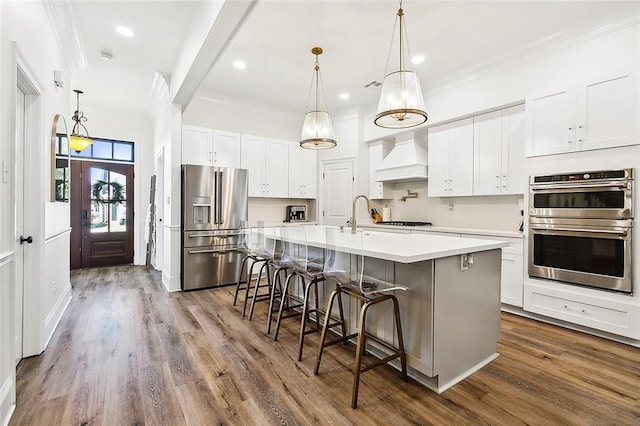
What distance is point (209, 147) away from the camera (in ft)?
15.5

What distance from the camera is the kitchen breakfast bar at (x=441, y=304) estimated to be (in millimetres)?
1885

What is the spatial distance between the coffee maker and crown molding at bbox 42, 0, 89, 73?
3.60 m

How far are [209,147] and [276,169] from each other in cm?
120

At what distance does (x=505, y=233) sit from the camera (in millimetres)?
3379

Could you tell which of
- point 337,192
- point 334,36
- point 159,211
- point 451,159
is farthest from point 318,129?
point 159,211

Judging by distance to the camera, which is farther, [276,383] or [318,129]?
[318,129]

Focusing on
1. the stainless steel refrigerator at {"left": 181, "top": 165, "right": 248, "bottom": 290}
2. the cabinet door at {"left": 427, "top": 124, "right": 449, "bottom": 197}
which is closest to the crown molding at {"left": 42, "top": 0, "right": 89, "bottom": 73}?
the stainless steel refrigerator at {"left": 181, "top": 165, "right": 248, "bottom": 290}

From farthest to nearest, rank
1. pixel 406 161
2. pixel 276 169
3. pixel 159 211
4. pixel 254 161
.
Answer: pixel 276 169 → pixel 159 211 → pixel 254 161 → pixel 406 161

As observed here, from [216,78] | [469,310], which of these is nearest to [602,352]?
[469,310]

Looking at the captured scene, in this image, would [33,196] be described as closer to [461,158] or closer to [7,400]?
[7,400]

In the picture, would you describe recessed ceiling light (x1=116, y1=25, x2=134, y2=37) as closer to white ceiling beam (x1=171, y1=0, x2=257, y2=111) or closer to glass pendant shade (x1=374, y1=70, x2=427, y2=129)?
white ceiling beam (x1=171, y1=0, x2=257, y2=111)

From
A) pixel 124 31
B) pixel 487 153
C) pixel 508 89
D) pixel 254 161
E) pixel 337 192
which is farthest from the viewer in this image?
pixel 337 192

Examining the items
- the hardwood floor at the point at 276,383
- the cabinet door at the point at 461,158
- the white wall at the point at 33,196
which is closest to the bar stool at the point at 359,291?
the hardwood floor at the point at 276,383

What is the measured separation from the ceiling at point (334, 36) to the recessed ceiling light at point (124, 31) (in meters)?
0.07
